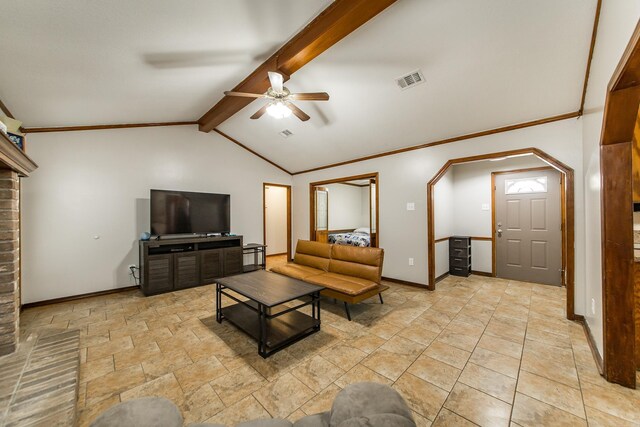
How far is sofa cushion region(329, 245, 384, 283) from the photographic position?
3.39 m

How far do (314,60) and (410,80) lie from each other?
3.78 feet

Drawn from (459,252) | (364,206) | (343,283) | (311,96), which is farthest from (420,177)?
(364,206)

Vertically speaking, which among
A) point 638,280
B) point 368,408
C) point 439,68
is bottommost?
point 368,408

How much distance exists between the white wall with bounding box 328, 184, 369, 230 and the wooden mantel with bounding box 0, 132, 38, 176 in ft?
21.1

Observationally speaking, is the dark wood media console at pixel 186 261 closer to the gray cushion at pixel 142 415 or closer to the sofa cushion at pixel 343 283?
the sofa cushion at pixel 343 283

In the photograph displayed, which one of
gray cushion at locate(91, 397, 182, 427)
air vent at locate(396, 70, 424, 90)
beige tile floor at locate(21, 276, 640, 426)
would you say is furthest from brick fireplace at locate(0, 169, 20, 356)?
air vent at locate(396, 70, 424, 90)

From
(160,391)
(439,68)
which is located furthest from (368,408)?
(439,68)

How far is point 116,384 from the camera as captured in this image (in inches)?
77.8

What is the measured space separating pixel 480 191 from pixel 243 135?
16.5 ft

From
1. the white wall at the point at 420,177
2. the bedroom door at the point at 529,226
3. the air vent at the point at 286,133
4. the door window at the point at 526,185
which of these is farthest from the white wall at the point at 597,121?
the air vent at the point at 286,133

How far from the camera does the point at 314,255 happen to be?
167 inches

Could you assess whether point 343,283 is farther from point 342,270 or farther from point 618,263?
point 618,263

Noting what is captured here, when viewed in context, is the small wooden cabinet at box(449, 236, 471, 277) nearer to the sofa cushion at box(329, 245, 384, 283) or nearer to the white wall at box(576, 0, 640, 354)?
the white wall at box(576, 0, 640, 354)

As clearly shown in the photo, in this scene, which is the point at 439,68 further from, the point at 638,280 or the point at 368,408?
the point at 368,408
